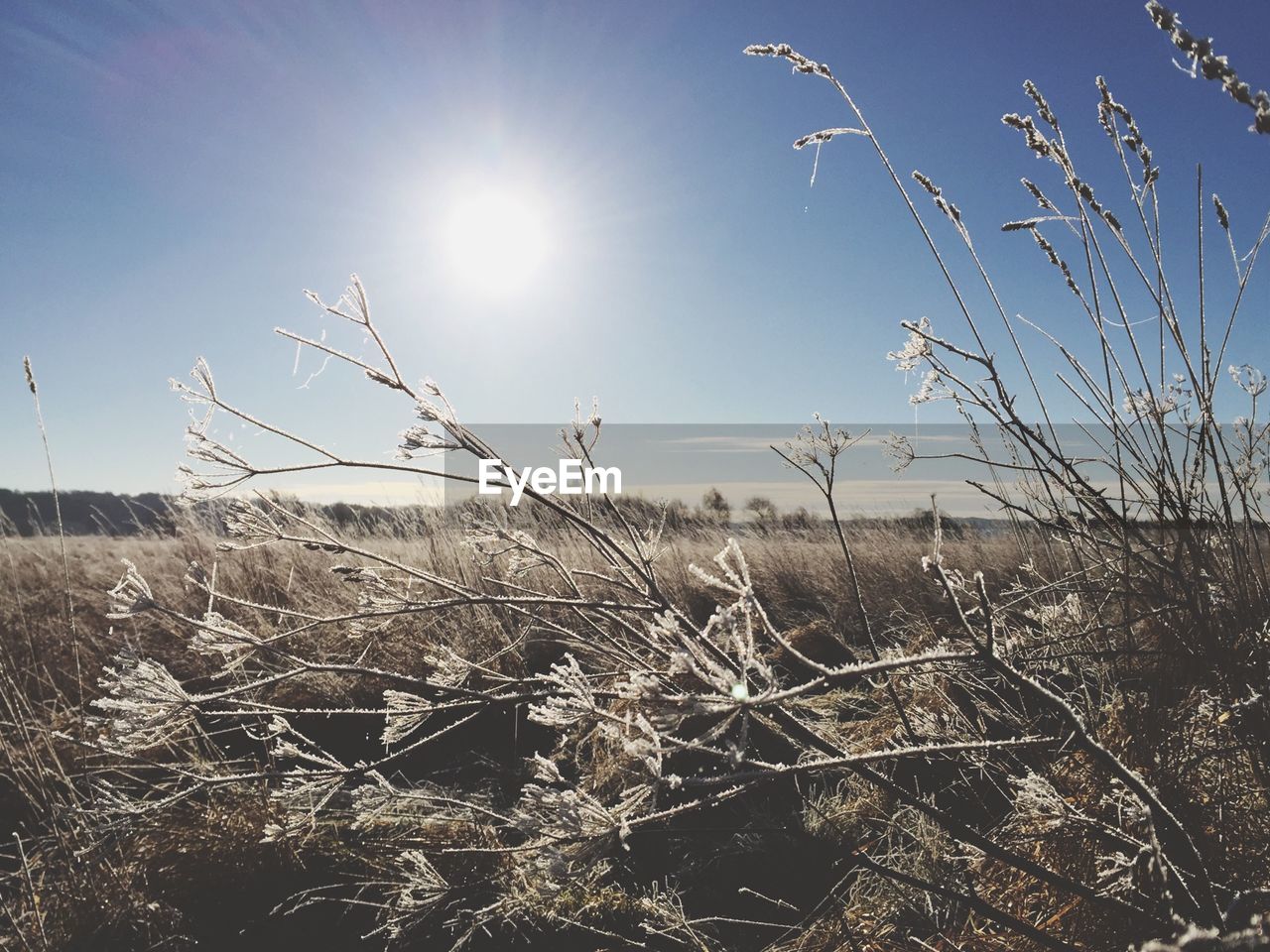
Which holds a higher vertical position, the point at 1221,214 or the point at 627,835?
the point at 1221,214

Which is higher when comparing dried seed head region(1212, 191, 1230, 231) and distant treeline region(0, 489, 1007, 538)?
dried seed head region(1212, 191, 1230, 231)

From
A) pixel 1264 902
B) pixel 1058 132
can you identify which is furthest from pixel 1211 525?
pixel 1058 132

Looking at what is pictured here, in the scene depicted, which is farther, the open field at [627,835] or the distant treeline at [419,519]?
the distant treeline at [419,519]

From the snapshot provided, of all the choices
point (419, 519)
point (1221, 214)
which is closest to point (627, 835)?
point (1221, 214)

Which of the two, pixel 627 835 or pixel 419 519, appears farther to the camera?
pixel 419 519

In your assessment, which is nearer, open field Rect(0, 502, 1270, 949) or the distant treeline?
open field Rect(0, 502, 1270, 949)

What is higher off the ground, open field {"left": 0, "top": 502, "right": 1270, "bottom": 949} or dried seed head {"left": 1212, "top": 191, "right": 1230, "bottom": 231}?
dried seed head {"left": 1212, "top": 191, "right": 1230, "bottom": 231}

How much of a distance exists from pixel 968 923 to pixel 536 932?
1.33m

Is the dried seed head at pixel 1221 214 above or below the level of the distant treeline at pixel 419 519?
above

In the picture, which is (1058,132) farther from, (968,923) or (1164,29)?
(968,923)

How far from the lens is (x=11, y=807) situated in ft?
10.6

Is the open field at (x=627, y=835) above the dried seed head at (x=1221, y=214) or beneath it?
beneath

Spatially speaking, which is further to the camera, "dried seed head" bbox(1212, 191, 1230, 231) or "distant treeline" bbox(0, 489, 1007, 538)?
"distant treeline" bbox(0, 489, 1007, 538)

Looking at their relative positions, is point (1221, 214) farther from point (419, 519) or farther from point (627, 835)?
point (419, 519)
